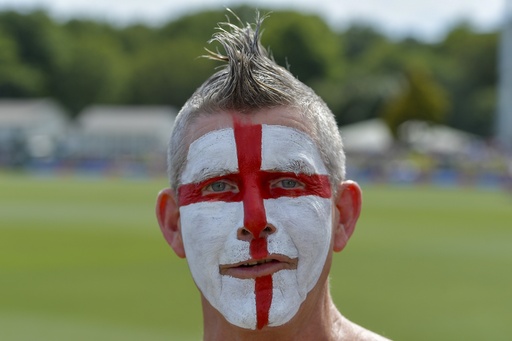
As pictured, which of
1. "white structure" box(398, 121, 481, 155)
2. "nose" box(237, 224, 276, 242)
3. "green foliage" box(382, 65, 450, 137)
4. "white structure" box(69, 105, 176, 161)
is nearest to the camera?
"nose" box(237, 224, 276, 242)

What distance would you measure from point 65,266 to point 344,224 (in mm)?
13338

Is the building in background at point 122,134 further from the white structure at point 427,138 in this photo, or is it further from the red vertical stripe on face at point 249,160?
the red vertical stripe on face at point 249,160

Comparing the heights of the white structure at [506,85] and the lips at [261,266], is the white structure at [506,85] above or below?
below

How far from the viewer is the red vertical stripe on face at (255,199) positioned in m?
3.16

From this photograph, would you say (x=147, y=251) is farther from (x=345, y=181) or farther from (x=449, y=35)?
(x=449, y=35)

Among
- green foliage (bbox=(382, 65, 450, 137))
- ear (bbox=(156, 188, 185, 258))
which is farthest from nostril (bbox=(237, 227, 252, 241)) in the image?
green foliage (bbox=(382, 65, 450, 137))

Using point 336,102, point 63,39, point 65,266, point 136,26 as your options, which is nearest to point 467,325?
point 65,266

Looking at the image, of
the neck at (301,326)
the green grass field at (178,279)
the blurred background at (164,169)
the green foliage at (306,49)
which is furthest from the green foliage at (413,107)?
the neck at (301,326)

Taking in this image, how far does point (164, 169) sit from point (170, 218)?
5897cm

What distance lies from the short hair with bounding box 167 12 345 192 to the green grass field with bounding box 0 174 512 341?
22.0 feet

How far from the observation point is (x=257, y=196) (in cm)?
322

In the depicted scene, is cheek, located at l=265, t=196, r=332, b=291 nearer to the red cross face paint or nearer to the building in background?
the red cross face paint

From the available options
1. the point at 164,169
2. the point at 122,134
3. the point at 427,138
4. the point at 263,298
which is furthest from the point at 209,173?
the point at 122,134

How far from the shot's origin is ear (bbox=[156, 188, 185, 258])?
3.50 meters
